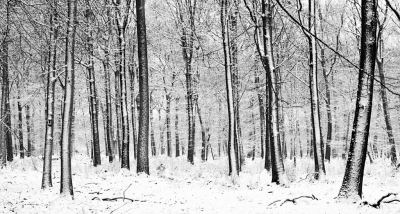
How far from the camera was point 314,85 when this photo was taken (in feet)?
39.2

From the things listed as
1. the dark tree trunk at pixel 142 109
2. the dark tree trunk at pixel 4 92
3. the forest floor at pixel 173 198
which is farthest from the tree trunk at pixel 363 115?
the dark tree trunk at pixel 4 92

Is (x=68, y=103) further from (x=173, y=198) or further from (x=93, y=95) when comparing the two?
(x=93, y=95)

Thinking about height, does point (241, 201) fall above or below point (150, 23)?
below

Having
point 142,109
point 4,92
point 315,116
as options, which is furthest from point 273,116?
point 4,92

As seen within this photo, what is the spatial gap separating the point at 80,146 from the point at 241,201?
43.5m

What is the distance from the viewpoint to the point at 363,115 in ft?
20.8

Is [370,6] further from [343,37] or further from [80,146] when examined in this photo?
[80,146]

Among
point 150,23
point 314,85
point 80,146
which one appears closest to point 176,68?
point 150,23

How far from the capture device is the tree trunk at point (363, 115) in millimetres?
6281

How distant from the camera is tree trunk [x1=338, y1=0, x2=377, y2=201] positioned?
6.28 metres

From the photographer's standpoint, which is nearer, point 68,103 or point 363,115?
point 363,115

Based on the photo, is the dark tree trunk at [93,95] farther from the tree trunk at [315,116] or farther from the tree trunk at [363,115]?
the tree trunk at [363,115]

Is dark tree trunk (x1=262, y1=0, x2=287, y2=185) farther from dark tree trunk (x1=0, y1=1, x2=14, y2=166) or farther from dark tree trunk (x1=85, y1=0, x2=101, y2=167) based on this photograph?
dark tree trunk (x1=85, y1=0, x2=101, y2=167)

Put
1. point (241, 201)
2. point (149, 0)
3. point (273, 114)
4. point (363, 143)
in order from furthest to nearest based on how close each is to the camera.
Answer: point (149, 0) < point (273, 114) < point (241, 201) < point (363, 143)
